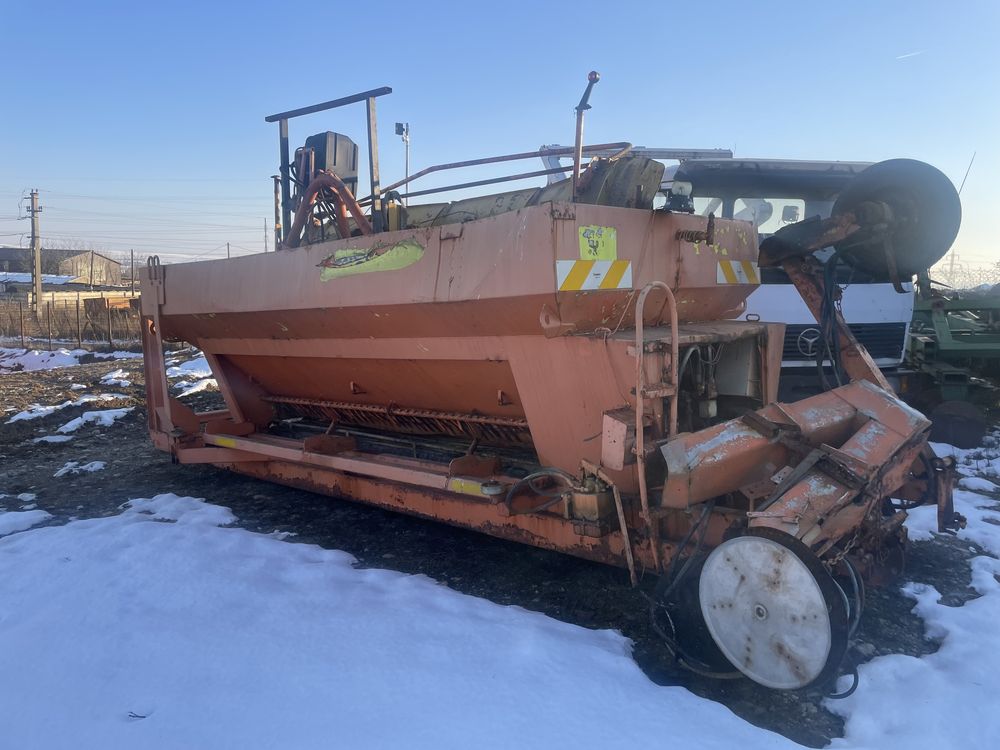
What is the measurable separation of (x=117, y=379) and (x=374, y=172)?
348 inches

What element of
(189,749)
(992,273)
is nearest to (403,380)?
(189,749)

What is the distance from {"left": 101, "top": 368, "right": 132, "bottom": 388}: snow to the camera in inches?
442

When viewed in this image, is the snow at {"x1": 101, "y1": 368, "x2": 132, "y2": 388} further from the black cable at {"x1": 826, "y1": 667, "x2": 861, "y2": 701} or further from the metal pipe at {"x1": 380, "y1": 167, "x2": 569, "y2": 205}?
the black cable at {"x1": 826, "y1": 667, "x2": 861, "y2": 701}

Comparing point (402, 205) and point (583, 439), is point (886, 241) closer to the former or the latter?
point (583, 439)

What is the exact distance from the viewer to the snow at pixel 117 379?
11.2m

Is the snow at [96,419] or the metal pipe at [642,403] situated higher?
the metal pipe at [642,403]

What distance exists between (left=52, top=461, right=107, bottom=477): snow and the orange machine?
229 centimetres

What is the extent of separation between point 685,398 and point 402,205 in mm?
2583

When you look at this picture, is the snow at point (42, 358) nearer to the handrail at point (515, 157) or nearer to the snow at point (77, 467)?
the snow at point (77, 467)

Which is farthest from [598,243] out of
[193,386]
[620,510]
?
[193,386]

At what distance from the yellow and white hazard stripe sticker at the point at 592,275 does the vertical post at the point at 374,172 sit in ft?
7.08

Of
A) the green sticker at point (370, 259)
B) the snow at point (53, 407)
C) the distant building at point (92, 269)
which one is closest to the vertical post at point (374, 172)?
the green sticker at point (370, 259)

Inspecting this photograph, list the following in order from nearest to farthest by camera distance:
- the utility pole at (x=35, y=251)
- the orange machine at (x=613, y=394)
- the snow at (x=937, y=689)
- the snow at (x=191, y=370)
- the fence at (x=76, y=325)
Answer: the snow at (x=937, y=689) → the orange machine at (x=613, y=394) → the snow at (x=191, y=370) → the fence at (x=76, y=325) → the utility pole at (x=35, y=251)

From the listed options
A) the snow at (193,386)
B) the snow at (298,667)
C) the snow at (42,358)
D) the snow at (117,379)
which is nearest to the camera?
the snow at (298,667)
